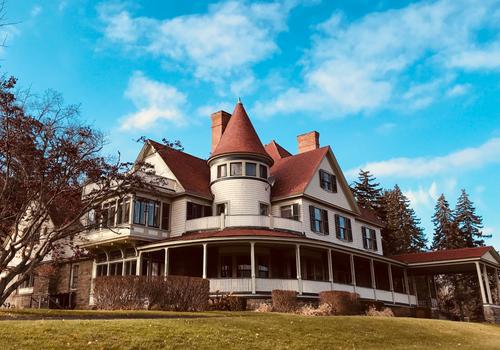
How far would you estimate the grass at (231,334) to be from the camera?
37.0 ft

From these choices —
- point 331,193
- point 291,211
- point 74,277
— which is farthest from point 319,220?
point 74,277

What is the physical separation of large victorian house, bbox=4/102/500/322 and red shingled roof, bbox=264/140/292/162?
4.01ft

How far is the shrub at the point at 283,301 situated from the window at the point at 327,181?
11127mm

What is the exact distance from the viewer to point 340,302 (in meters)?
24.0

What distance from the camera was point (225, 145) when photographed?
31391mm

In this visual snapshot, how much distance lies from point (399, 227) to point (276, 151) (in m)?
25.1

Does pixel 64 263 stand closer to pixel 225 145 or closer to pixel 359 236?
pixel 225 145

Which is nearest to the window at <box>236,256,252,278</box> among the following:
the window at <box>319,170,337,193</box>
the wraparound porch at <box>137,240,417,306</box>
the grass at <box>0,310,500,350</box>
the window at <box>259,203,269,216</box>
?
the wraparound porch at <box>137,240,417,306</box>

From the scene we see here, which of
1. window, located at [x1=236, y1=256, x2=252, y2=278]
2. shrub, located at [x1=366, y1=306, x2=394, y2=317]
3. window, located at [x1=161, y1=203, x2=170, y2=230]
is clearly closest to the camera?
shrub, located at [x1=366, y1=306, x2=394, y2=317]

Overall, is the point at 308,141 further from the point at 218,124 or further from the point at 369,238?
the point at 369,238

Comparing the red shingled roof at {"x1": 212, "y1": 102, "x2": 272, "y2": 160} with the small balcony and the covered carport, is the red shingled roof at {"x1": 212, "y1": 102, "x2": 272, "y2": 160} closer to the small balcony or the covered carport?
the small balcony

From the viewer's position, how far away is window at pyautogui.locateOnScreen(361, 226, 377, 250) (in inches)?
1458

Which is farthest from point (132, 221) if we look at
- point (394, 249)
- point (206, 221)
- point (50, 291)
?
point (394, 249)

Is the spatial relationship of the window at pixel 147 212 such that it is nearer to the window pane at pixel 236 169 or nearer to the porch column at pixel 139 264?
the porch column at pixel 139 264
